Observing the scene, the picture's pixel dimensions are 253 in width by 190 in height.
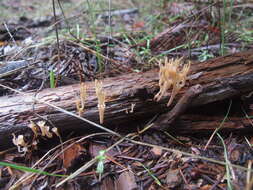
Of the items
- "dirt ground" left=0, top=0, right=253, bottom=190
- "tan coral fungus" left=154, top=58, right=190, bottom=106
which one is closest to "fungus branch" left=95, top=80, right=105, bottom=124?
"dirt ground" left=0, top=0, right=253, bottom=190

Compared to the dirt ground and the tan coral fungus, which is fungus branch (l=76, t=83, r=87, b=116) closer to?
the dirt ground

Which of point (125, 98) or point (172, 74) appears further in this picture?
point (125, 98)

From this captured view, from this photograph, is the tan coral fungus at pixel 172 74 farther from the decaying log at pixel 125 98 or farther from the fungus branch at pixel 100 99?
the fungus branch at pixel 100 99

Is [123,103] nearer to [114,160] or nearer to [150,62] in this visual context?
[114,160]

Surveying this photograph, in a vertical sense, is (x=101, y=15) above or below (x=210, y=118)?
above

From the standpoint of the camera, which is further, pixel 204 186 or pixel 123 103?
pixel 123 103

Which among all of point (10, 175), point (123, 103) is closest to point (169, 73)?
point (123, 103)

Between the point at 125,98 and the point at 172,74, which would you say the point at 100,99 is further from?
the point at 172,74

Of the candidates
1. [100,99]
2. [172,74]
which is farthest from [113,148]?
[172,74]

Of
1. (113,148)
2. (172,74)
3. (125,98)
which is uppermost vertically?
(172,74)
